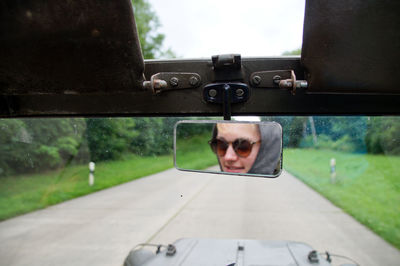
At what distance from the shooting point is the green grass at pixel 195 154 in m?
1.50

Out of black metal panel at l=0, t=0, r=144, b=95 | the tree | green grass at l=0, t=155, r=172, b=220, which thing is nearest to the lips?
black metal panel at l=0, t=0, r=144, b=95

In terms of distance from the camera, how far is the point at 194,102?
148cm

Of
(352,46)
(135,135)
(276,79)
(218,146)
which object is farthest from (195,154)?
(352,46)

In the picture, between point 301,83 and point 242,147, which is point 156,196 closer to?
point 242,147

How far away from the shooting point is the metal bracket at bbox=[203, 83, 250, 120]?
1.41 metres

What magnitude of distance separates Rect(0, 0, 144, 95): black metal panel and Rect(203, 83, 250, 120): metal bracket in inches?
12.5

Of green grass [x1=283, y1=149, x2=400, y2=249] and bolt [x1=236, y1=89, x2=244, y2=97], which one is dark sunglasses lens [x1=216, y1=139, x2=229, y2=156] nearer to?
bolt [x1=236, y1=89, x2=244, y2=97]

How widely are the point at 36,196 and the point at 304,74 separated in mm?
3226

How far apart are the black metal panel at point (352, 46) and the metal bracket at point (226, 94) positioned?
282mm

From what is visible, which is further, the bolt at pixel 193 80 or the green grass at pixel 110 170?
the green grass at pixel 110 170

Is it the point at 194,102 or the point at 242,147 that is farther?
the point at 194,102

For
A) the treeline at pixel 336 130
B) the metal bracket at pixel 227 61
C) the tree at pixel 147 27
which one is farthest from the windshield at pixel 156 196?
the tree at pixel 147 27

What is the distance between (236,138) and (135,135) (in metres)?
0.79

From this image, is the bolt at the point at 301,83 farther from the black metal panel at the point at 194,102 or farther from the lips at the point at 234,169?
the lips at the point at 234,169
